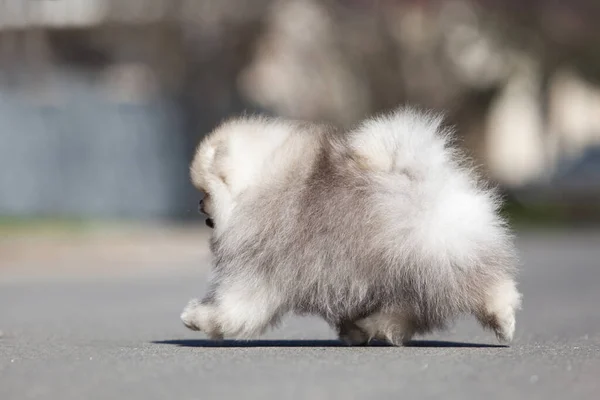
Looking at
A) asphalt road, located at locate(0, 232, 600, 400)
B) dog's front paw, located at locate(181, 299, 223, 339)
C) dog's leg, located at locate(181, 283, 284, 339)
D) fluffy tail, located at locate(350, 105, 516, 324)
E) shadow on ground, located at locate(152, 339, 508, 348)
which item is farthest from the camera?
shadow on ground, located at locate(152, 339, 508, 348)

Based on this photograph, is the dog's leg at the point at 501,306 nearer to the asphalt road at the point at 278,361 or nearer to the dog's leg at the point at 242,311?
the asphalt road at the point at 278,361

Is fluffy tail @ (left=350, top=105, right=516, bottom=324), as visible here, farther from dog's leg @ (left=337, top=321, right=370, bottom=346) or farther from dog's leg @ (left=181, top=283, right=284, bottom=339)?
dog's leg @ (left=181, top=283, right=284, bottom=339)

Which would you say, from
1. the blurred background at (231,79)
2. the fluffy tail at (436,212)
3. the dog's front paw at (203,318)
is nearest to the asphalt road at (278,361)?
the dog's front paw at (203,318)

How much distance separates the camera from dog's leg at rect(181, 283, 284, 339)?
23.0 feet

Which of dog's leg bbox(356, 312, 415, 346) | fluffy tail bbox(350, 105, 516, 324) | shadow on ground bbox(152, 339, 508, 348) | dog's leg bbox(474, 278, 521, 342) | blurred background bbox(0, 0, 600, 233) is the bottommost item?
shadow on ground bbox(152, 339, 508, 348)

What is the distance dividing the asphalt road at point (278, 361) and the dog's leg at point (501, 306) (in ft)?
0.56

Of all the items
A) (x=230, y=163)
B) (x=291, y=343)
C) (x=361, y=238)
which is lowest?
(x=291, y=343)

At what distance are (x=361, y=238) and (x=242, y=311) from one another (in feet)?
2.48

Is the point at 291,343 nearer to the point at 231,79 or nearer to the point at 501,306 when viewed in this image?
the point at 501,306

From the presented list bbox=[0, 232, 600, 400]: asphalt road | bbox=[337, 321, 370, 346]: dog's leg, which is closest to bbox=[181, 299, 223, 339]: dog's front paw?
bbox=[0, 232, 600, 400]: asphalt road

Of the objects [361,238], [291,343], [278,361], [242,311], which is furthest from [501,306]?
[291,343]

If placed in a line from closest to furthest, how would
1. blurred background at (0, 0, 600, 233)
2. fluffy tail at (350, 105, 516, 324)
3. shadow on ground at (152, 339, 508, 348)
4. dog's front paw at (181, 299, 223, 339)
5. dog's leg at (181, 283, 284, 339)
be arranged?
1. fluffy tail at (350, 105, 516, 324)
2. dog's leg at (181, 283, 284, 339)
3. dog's front paw at (181, 299, 223, 339)
4. shadow on ground at (152, 339, 508, 348)
5. blurred background at (0, 0, 600, 233)

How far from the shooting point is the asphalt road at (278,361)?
220 inches

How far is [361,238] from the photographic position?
6977mm
